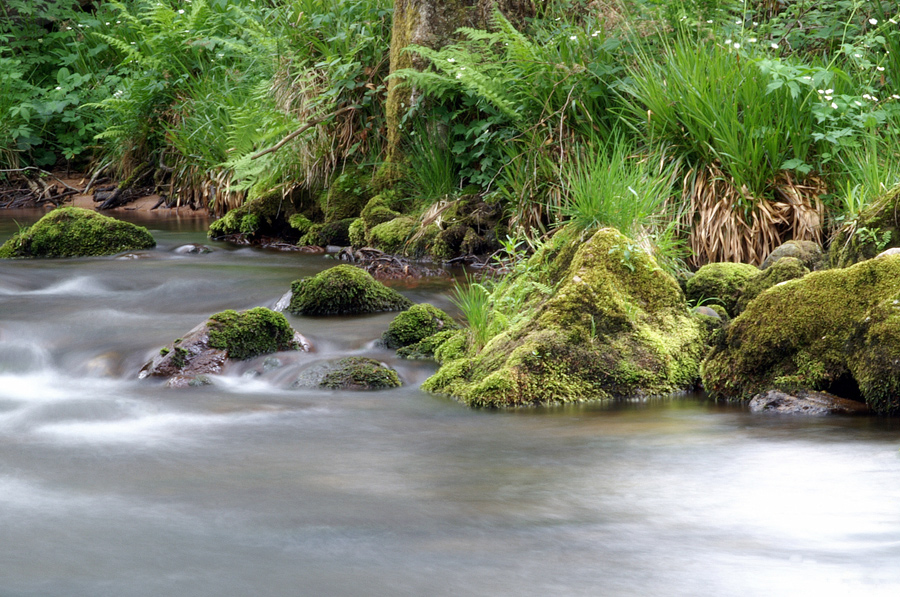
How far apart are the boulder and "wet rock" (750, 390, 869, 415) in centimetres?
184

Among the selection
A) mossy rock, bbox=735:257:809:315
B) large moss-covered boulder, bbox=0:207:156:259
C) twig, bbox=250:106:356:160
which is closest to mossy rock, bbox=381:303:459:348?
mossy rock, bbox=735:257:809:315

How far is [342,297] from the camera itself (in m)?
6.57

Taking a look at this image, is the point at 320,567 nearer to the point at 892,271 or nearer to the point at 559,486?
the point at 559,486

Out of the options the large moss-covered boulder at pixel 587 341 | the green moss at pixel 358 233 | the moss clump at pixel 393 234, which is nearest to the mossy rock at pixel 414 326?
the large moss-covered boulder at pixel 587 341

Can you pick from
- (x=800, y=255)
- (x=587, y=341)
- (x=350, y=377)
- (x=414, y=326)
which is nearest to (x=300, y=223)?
(x=414, y=326)

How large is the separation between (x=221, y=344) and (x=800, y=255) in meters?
3.43

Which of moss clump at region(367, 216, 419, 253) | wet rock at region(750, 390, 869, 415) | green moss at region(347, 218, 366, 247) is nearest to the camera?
wet rock at region(750, 390, 869, 415)

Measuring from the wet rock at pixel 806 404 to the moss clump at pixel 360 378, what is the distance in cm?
183

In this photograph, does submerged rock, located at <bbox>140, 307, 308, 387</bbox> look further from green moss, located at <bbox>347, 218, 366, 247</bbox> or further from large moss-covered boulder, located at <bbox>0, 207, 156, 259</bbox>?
large moss-covered boulder, located at <bbox>0, 207, 156, 259</bbox>

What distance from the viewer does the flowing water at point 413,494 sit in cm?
293

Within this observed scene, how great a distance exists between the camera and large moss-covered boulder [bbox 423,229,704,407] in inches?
189

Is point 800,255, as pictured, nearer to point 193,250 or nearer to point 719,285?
point 719,285

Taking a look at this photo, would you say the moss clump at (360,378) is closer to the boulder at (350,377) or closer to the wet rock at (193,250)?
the boulder at (350,377)

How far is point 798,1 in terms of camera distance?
7.84 meters
